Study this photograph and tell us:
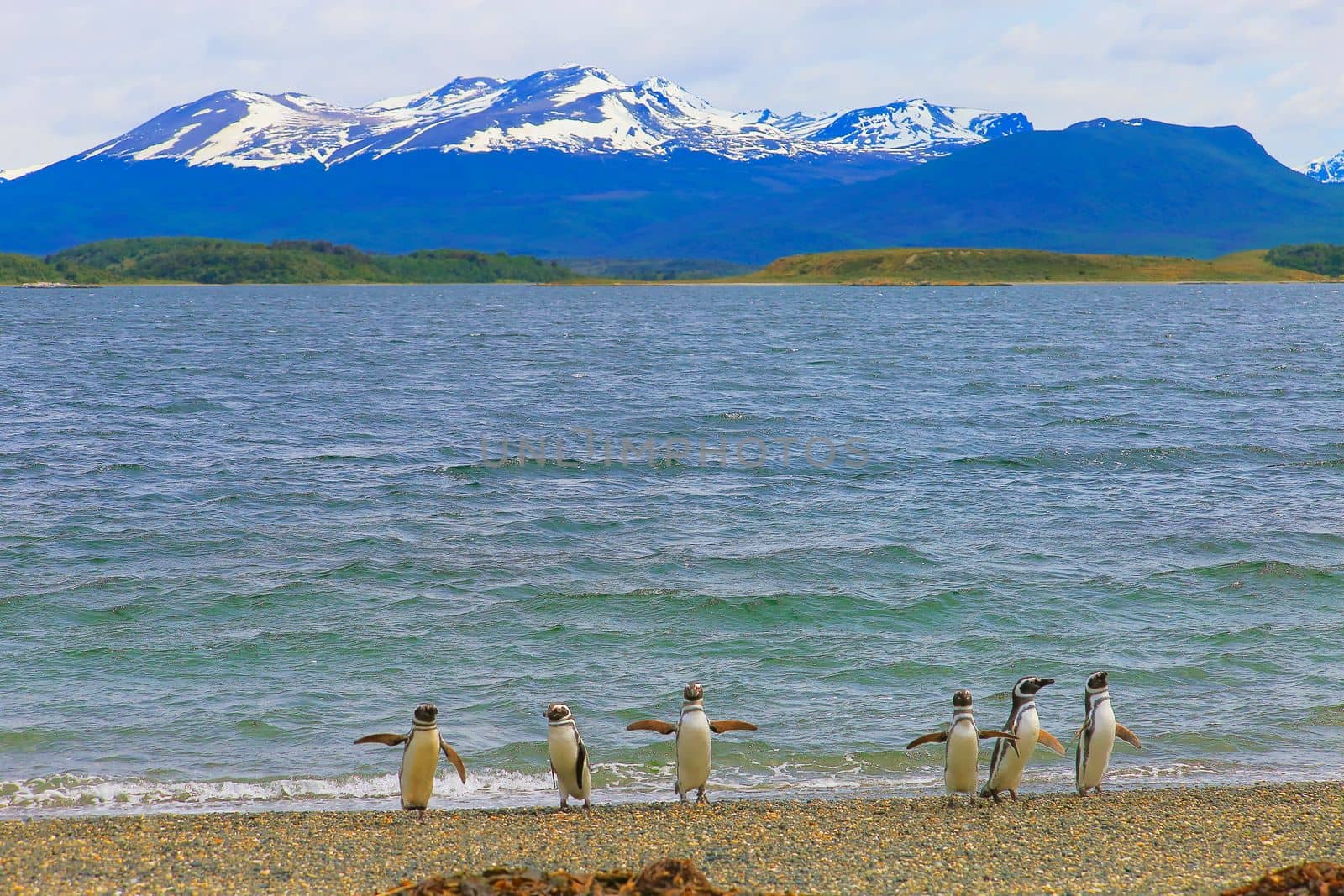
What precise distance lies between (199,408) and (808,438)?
2243cm

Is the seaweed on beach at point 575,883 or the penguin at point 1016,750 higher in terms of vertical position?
the seaweed on beach at point 575,883

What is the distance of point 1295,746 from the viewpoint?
1320 cm

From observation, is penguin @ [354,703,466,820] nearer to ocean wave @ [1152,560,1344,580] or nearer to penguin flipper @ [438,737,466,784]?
penguin flipper @ [438,737,466,784]

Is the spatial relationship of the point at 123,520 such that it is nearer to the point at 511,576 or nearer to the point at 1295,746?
the point at 511,576

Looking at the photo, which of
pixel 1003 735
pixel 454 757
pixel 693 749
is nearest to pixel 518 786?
pixel 454 757

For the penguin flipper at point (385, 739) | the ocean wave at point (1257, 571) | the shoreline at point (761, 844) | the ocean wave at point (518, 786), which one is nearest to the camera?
the shoreline at point (761, 844)

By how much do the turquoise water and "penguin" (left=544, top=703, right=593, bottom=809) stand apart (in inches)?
31.9

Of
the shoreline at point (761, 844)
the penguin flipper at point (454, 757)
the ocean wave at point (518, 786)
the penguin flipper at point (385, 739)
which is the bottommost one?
the ocean wave at point (518, 786)

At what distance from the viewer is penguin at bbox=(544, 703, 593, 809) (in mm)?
11172

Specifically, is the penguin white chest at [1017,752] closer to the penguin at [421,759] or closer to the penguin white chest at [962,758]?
the penguin white chest at [962,758]

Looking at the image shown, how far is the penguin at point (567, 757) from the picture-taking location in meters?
11.2

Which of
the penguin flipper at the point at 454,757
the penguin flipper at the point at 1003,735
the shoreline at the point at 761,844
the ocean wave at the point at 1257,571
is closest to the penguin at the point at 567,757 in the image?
the shoreline at the point at 761,844

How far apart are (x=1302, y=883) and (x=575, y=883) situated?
4.57 metres

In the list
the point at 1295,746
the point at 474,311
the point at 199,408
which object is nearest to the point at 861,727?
the point at 1295,746
